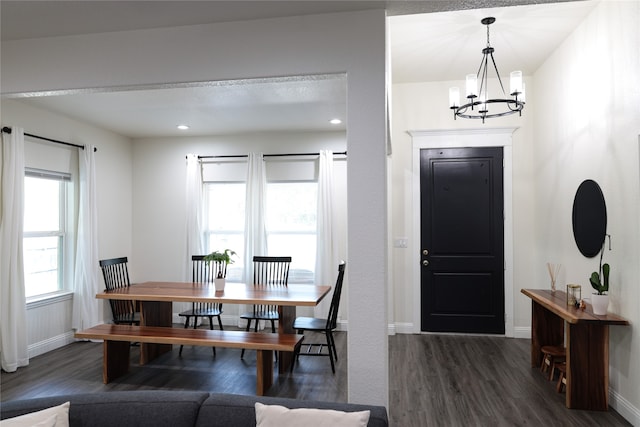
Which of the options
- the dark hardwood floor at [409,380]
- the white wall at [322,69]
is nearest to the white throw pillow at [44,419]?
the white wall at [322,69]

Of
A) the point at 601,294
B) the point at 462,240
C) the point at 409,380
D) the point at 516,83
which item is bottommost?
the point at 409,380

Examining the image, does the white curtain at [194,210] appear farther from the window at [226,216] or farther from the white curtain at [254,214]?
the white curtain at [254,214]

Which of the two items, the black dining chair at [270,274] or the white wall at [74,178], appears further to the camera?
the black dining chair at [270,274]

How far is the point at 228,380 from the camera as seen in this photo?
366cm

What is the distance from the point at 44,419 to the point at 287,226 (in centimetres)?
422

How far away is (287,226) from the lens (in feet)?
18.7

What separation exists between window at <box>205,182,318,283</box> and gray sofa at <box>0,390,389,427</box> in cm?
387

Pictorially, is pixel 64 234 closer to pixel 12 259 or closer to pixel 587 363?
pixel 12 259

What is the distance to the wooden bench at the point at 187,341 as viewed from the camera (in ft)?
11.0

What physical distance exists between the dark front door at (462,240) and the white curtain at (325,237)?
116 cm

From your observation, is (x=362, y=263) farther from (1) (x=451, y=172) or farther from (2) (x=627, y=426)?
(1) (x=451, y=172)

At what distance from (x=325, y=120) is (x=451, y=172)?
5.38 feet

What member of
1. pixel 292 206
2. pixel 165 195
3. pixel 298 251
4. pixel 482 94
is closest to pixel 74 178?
pixel 165 195

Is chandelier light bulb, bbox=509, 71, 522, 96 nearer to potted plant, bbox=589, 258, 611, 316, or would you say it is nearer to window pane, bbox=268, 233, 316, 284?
potted plant, bbox=589, 258, 611, 316
